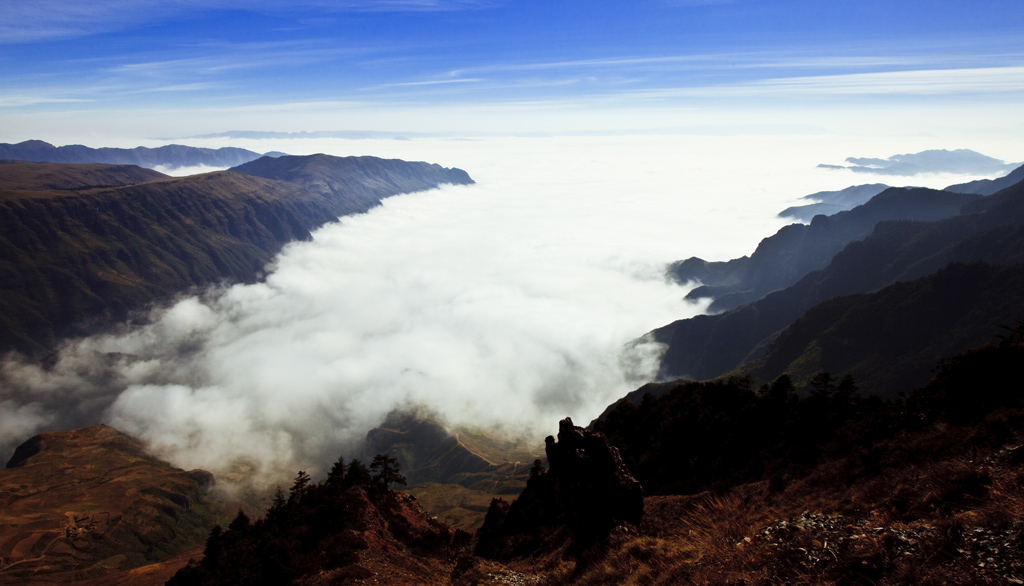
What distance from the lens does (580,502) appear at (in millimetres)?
26266

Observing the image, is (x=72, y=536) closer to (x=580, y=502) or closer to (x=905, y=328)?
(x=580, y=502)

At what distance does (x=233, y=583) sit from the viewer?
31.9 meters

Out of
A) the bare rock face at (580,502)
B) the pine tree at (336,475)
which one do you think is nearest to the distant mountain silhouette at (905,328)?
the bare rock face at (580,502)

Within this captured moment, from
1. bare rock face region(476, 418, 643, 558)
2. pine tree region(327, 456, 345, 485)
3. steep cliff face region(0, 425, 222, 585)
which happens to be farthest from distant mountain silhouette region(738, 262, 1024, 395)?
steep cliff face region(0, 425, 222, 585)

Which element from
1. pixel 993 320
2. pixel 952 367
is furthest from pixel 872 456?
pixel 993 320

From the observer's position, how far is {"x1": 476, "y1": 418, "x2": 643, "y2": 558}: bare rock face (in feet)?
84.3

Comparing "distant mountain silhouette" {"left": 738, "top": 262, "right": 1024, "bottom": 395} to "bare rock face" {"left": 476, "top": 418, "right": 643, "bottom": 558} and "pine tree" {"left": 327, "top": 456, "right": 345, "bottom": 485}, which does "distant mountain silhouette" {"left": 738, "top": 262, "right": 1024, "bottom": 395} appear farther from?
"pine tree" {"left": 327, "top": 456, "right": 345, "bottom": 485}

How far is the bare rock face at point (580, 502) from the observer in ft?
84.3

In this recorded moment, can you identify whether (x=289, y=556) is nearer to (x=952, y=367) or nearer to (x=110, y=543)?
(x=952, y=367)

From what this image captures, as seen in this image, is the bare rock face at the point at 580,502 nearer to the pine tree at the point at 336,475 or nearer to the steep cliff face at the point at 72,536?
the pine tree at the point at 336,475

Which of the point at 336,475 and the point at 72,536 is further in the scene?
the point at 72,536

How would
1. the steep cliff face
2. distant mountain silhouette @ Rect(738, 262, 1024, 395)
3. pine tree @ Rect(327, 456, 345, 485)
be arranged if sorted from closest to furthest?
pine tree @ Rect(327, 456, 345, 485)
distant mountain silhouette @ Rect(738, 262, 1024, 395)
the steep cliff face

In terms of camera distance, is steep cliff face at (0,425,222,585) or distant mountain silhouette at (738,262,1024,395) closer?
distant mountain silhouette at (738,262,1024,395)

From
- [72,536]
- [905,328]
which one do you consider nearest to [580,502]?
[905,328]
